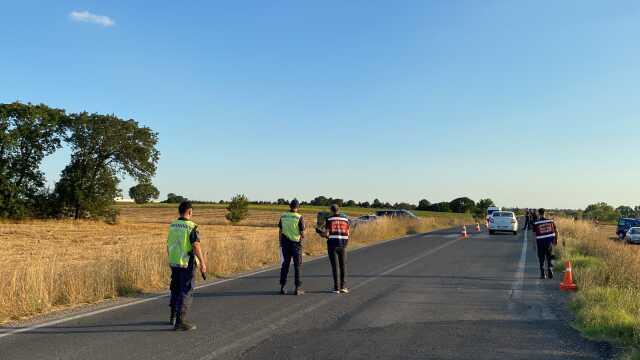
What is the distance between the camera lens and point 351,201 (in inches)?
5699

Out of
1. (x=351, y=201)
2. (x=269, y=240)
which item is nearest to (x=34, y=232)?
(x=269, y=240)

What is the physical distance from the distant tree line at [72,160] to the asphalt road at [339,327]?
133ft

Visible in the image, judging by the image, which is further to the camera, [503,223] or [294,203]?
[503,223]

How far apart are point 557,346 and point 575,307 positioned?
3137mm

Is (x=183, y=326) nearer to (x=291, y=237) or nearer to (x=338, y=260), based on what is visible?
(x=291, y=237)

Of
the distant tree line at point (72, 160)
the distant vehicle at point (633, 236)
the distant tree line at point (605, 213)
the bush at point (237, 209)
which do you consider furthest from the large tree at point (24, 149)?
the distant tree line at point (605, 213)

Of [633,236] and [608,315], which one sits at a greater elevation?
[633,236]

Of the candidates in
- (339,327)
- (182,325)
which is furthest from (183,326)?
(339,327)

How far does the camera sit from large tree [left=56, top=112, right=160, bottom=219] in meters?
51.1

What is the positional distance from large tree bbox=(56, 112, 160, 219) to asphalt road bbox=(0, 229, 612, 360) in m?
41.3

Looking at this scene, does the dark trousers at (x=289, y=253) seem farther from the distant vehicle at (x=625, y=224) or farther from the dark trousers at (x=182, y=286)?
the distant vehicle at (x=625, y=224)

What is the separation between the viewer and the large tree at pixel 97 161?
51062 mm

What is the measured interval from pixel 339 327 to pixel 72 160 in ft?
157

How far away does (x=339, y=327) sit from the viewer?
836 cm
